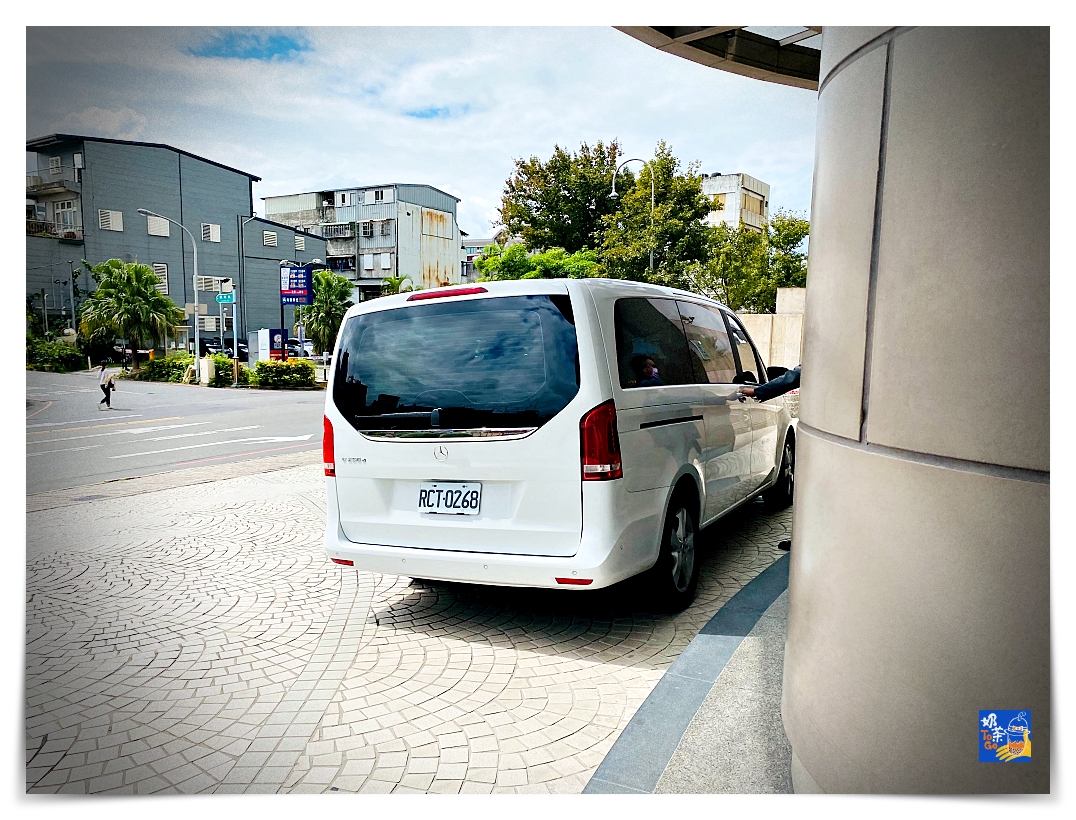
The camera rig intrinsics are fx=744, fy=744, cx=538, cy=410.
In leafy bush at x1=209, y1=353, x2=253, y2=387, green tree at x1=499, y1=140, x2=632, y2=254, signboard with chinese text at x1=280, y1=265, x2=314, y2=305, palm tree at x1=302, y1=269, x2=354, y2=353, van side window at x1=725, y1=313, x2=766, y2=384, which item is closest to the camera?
van side window at x1=725, y1=313, x2=766, y2=384

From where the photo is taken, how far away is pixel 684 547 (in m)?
4.58

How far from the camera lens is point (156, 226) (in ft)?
27.3

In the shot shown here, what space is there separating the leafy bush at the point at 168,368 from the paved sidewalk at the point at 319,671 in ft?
48.0

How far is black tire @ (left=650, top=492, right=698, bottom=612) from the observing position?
432 cm

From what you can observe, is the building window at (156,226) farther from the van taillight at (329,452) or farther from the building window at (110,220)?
the van taillight at (329,452)

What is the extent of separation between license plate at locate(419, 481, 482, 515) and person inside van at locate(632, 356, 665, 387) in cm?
104

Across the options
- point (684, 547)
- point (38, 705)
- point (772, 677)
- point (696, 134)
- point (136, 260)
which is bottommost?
point (38, 705)

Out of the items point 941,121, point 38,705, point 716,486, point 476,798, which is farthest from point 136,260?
point 941,121

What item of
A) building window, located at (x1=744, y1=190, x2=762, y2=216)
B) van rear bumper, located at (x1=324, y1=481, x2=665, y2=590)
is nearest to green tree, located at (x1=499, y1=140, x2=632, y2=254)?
van rear bumper, located at (x1=324, y1=481, x2=665, y2=590)

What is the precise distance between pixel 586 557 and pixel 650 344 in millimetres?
1324

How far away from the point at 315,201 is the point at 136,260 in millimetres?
49593

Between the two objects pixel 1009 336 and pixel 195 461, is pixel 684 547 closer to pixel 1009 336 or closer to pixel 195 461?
pixel 1009 336

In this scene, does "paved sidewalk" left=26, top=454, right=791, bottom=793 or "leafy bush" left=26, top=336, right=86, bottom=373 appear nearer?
"paved sidewalk" left=26, top=454, right=791, bottom=793

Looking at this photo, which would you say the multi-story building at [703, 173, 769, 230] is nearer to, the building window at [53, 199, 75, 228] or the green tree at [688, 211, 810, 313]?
the green tree at [688, 211, 810, 313]
